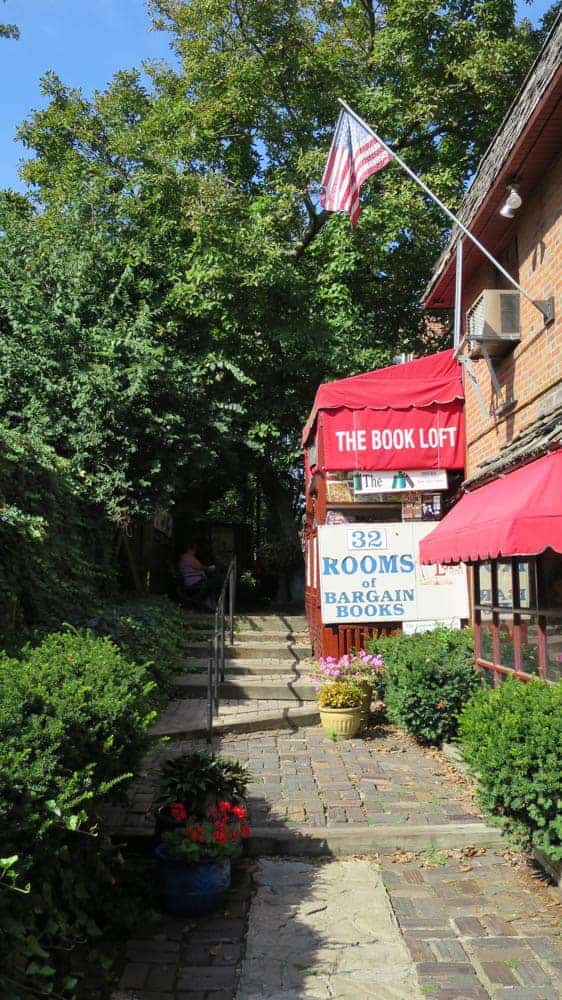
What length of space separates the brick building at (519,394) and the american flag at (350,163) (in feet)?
3.99

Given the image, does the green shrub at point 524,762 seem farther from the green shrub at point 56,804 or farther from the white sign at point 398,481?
the white sign at point 398,481

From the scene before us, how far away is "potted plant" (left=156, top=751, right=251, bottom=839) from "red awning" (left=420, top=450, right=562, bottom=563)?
93.5 inches

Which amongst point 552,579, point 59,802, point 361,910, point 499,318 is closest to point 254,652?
point 499,318

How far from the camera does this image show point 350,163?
9.50 m

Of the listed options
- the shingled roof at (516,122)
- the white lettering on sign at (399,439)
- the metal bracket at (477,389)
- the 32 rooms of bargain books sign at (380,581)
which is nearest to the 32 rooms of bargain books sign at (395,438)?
the white lettering on sign at (399,439)

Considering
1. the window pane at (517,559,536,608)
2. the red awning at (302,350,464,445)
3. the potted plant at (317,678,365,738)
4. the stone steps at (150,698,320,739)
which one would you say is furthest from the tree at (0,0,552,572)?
the window pane at (517,559,536,608)

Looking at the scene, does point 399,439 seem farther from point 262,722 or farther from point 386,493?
point 262,722

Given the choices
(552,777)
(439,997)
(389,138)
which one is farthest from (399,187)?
(439,997)

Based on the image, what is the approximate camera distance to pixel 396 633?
1108cm

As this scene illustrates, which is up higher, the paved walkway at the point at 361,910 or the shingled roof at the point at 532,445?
the shingled roof at the point at 532,445

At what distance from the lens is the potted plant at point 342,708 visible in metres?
9.05

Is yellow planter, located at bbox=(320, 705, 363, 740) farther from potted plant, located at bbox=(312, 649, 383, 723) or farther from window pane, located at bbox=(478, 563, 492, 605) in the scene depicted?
window pane, located at bbox=(478, 563, 492, 605)

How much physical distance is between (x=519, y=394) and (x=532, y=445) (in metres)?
2.27

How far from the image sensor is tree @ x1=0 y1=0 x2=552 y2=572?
507 inches
